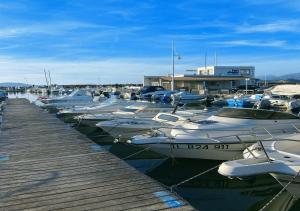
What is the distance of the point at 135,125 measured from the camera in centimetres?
1875

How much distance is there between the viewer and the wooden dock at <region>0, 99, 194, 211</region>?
720cm

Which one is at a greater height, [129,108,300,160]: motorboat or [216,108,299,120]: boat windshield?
[216,108,299,120]: boat windshield

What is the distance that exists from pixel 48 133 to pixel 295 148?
35.9ft

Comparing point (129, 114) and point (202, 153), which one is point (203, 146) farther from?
point (129, 114)

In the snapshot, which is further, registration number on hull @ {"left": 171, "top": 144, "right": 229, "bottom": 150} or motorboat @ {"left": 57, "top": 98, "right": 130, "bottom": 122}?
motorboat @ {"left": 57, "top": 98, "right": 130, "bottom": 122}

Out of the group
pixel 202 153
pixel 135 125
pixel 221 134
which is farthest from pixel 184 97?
pixel 202 153

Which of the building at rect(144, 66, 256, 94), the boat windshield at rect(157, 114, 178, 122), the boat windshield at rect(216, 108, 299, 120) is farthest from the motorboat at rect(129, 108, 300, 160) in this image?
the building at rect(144, 66, 256, 94)

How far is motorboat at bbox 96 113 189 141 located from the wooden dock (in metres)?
4.94

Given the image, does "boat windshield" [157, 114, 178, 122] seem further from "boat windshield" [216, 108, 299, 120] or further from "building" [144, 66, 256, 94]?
"building" [144, 66, 256, 94]

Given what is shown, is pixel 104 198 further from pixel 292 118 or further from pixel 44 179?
pixel 292 118

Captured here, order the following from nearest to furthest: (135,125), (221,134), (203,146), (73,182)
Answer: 1. (73,182)
2. (203,146)
3. (221,134)
4. (135,125)

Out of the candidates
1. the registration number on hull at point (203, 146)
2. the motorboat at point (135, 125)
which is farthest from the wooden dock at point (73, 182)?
the motorboat at point (135, 125)

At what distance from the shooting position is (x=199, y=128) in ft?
47.3

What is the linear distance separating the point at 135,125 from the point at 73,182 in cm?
1013
